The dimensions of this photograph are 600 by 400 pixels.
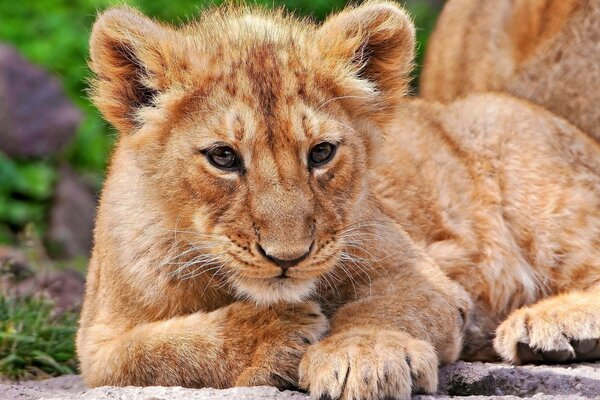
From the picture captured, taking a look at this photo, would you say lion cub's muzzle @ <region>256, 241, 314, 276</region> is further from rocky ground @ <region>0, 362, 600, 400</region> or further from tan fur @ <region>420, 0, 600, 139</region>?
tan fur @ <region>420, 0, 600, 139</region>

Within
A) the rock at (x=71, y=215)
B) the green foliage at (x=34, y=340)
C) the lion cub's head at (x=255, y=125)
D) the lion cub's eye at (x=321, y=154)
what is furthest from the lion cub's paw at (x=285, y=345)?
the rock at (x=71, y=215)

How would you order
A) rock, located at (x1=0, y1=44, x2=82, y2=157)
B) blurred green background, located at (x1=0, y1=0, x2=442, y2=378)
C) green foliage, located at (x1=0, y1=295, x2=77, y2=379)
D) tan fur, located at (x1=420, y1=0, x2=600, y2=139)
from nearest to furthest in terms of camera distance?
green foliage, located at (x1=0, y1=295, x2=77, y2=379) < tan fur, located at (x1=420, y1=0, x2=600, y2=139) < blurred green background, located at (x1=0, y1=0, x2=442, y2=378) < rock, located at (x1=0, y1=44, x2=82, y2=157)

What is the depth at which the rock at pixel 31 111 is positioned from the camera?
8.42m

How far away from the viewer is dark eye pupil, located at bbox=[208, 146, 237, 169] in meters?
3.38

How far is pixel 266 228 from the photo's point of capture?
127 inches

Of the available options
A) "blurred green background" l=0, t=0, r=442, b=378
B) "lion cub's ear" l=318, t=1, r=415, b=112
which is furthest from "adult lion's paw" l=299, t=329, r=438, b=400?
"blurred green background" l=0, t=0, r=442, b=378

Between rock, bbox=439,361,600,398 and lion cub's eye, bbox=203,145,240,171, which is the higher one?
lion cub's eye, bbox=203,145,240,171

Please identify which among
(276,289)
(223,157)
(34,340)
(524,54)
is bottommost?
(34,340)

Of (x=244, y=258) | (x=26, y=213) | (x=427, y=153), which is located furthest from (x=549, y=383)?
(x=26, y=213)

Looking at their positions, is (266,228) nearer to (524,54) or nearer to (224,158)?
(224,158)

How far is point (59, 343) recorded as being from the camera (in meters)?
4.95

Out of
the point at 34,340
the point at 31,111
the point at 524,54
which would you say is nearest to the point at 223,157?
the point at 34,340

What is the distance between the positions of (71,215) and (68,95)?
125cm

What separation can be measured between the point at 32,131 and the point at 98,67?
496 cm
